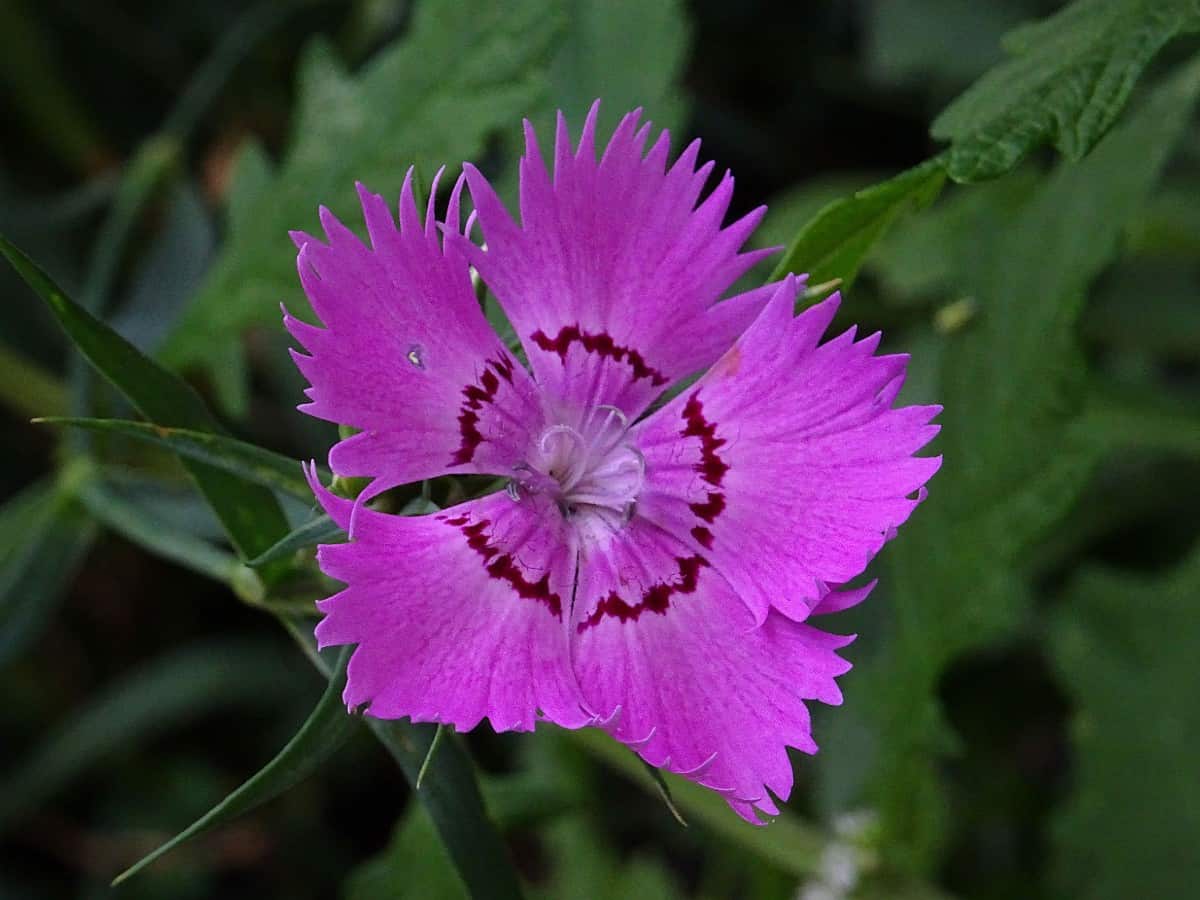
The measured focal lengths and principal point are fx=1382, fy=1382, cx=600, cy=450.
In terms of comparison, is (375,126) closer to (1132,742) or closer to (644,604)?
(644,604)

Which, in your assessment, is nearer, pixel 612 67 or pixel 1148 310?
pixel 612 67

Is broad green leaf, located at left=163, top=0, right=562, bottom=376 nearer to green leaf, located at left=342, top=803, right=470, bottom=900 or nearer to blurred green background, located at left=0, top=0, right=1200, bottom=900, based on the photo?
blurred green background, located at left=0, top=0, right=1200, bottom=900

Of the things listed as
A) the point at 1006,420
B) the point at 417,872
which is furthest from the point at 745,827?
the point at 1006,420

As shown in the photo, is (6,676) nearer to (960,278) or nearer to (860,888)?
(860,888)

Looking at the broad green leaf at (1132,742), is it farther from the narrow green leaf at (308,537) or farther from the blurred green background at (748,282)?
the narrow green leaf at (308,537)

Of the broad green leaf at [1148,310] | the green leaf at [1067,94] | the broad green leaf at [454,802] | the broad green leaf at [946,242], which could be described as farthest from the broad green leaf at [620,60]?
the broad green leaf at [1148,310]

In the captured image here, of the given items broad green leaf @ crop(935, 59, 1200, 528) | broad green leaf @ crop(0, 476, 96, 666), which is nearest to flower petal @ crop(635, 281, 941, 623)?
broad green leaf @ crop(935, 59, 1200, 528)
